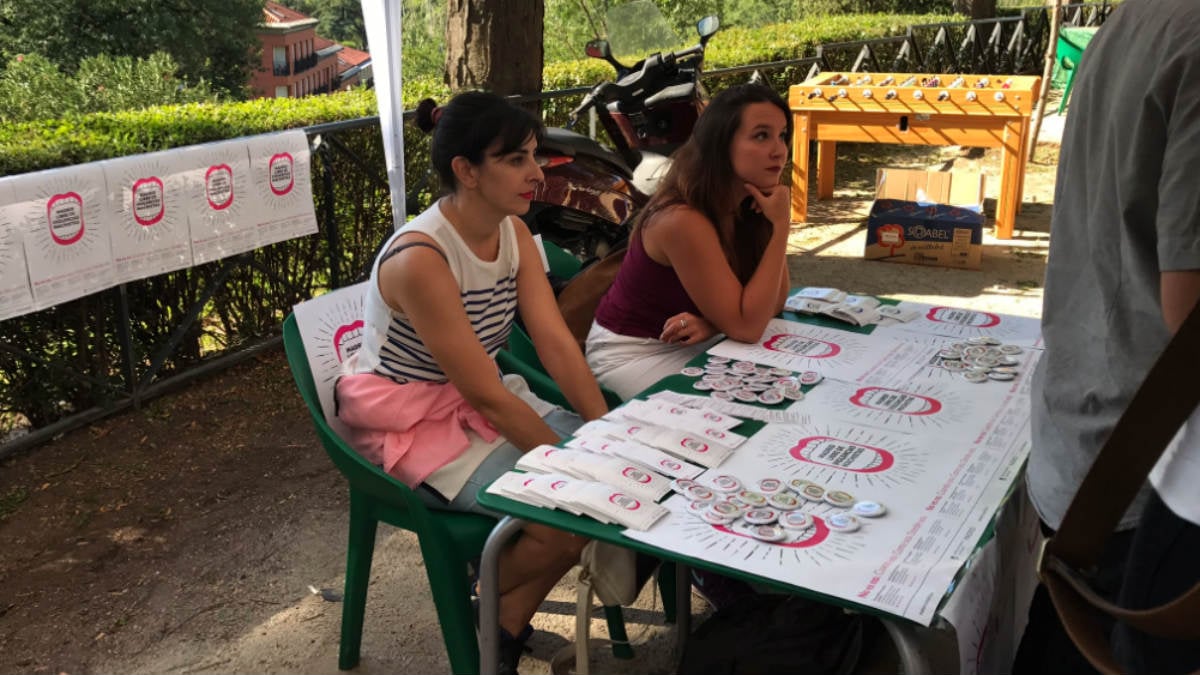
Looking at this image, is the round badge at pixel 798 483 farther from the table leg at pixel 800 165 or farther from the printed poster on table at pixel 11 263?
the table leg at pixel 800 165

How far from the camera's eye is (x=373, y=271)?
8.22 feet

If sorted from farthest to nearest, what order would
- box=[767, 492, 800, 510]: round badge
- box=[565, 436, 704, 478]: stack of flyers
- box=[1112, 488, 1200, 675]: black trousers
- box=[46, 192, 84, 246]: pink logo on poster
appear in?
box=[46, 192, 84, 246]: pink logo on poster, box=[565, 436, 704, 478]: stack of flyers, box=[767, 492, 800, 510]: round badge, box=[1112, 488, 1200, 675]: black trousers

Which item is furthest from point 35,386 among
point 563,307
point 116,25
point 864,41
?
point 116,25

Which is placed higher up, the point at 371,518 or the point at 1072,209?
the point at 1072,209

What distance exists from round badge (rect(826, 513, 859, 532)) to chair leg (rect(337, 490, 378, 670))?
3.93 ft

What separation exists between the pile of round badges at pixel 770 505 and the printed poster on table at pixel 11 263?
263cm

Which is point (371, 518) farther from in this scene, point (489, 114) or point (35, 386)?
point (35, 386)

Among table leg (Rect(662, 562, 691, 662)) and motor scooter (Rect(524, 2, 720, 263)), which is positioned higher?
motor scooter (Rect(524, 2, 720, 263))

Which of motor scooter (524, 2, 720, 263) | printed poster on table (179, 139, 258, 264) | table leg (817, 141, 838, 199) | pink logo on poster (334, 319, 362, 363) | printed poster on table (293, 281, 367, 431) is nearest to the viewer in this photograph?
printed poster on table (293, 281, 367, 431)

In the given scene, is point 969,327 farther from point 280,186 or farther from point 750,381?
point 280,186

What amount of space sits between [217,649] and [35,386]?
5.65ft

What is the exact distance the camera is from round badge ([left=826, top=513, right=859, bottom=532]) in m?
1.67

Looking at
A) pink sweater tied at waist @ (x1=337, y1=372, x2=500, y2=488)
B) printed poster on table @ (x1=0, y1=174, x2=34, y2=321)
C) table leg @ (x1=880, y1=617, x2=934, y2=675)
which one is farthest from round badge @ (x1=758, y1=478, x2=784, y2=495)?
printed poster on table @ (x1=0, y1=174, x2=34, y2=321)

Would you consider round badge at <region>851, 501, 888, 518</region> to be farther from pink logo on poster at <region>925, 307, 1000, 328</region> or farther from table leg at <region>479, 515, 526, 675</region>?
pink logo on poster at <region>925, 307, 1000, 328</region>
